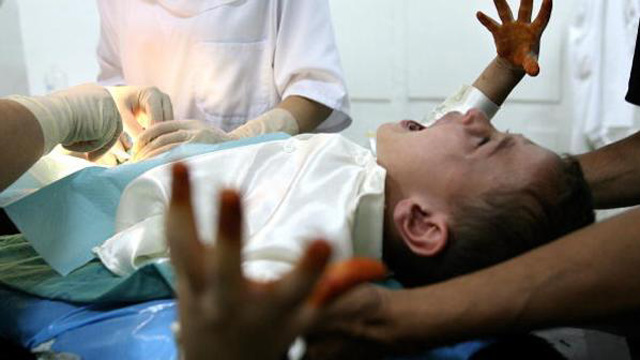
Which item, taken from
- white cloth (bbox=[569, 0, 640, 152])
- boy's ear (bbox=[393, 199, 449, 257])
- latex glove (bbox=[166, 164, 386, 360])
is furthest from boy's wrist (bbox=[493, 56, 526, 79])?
latex glove (bbox=[166, 164, 386, 360])

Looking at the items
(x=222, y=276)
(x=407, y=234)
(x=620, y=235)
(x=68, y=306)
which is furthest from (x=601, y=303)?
(x=68, y=306)

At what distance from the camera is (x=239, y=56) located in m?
1.43

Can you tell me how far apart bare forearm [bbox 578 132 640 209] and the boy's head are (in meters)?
0.28

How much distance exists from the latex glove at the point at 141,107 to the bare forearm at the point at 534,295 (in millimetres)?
812

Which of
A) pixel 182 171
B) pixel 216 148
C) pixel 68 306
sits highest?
pixel 182 171

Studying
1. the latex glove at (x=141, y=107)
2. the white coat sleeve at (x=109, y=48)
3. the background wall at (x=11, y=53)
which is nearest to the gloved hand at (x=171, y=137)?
the latex glove at (x=141, y=107)

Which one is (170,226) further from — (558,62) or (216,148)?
(558,62)

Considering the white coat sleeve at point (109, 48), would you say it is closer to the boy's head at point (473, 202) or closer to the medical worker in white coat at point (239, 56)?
the medical worker in white coat at point (239, 56)

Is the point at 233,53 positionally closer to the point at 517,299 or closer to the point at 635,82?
the point at 635,82

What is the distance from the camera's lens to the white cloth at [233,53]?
4.66 feet

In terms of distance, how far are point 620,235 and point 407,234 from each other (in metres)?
0.25

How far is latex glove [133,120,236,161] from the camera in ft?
3.39

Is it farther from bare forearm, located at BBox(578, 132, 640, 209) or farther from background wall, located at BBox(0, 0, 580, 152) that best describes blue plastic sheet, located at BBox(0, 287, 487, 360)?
background wall, located at BBox(0, 0, 580, 152)

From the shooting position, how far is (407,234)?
72cm
